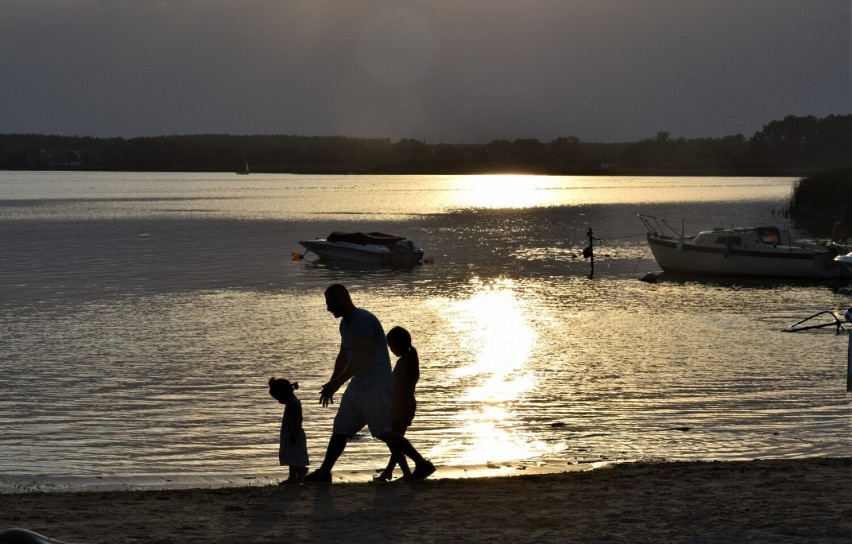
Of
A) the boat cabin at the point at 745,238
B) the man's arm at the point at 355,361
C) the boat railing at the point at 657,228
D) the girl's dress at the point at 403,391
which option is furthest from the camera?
the boat railing at the point at 657,228

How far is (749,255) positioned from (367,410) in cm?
3596

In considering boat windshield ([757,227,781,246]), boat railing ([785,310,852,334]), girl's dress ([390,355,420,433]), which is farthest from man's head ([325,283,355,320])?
boat windshield ([757,227,781,246])

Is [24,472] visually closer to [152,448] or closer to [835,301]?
[152,448]

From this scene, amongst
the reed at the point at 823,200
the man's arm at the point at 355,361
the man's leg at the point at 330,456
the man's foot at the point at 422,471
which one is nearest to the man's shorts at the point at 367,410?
the man's leg at the point at 330,456

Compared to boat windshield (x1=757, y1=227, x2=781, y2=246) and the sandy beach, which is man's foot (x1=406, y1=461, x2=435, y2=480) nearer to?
the sandy beach

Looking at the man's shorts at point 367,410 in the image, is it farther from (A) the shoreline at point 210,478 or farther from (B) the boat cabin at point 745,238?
(B) the boat cabin at point 745,238

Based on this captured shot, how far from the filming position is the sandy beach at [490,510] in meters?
8.78

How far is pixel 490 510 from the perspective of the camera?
9734mm

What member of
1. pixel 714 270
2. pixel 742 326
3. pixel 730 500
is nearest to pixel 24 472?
pixel 730 500

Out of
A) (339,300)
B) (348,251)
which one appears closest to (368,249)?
(348,251)

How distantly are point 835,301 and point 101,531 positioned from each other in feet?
109

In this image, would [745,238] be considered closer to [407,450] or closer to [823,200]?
[407,450]

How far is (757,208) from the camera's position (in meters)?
121

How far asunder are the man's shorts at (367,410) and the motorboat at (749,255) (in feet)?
114
